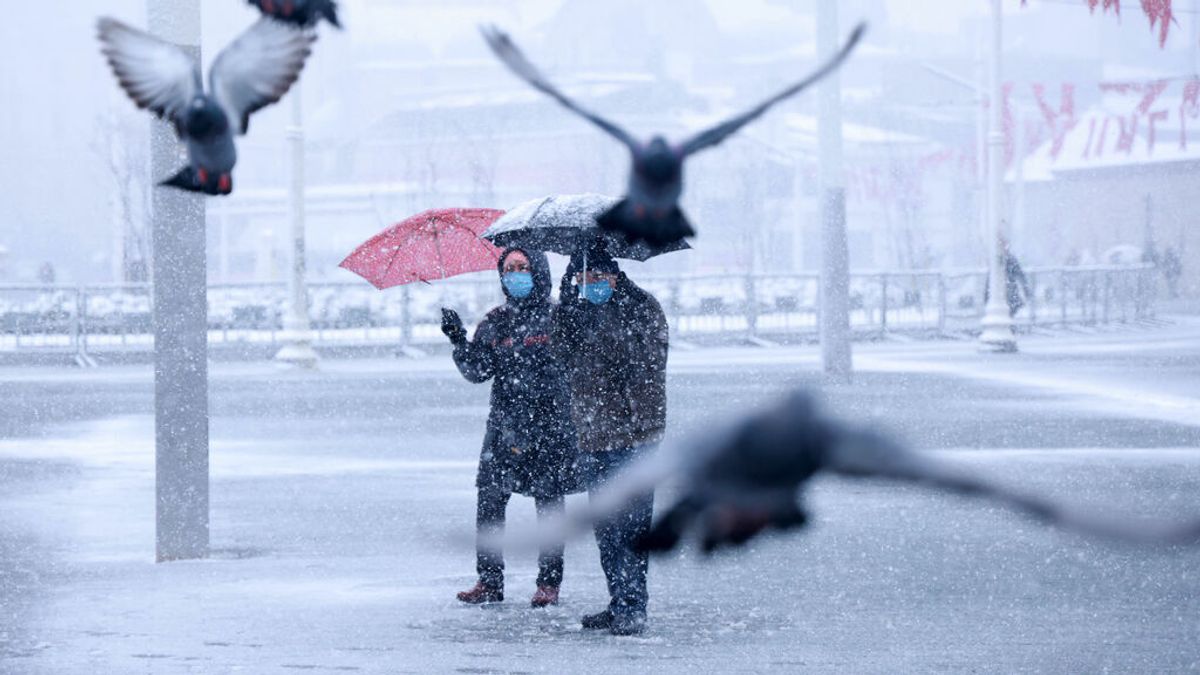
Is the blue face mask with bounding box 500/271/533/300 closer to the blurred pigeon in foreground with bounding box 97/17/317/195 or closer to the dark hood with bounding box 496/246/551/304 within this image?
the dark hood with bounding box 496/246/551/304

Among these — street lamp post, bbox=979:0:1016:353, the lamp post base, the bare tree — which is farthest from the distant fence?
the bare tree

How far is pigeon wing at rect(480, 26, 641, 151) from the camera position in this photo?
895 millimetres

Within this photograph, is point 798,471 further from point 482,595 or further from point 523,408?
point 482,595

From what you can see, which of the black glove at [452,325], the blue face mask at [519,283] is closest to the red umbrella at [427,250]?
the blue face mask at [519,283]

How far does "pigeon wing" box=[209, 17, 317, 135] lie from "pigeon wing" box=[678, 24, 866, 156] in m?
0.20

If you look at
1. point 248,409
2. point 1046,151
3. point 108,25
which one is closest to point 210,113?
point 108,25

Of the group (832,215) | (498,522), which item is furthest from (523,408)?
(832,215)

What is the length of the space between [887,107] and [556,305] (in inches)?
2847

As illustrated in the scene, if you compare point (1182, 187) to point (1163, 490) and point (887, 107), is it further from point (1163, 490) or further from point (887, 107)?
point (1163, 490)

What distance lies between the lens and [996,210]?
30000 mm

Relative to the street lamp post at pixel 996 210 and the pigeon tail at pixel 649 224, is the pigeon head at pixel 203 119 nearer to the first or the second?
the pigeon tail at pixel 649 224

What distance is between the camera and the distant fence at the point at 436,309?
1336 inches

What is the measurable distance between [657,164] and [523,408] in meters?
7.28

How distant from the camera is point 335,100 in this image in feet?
233
